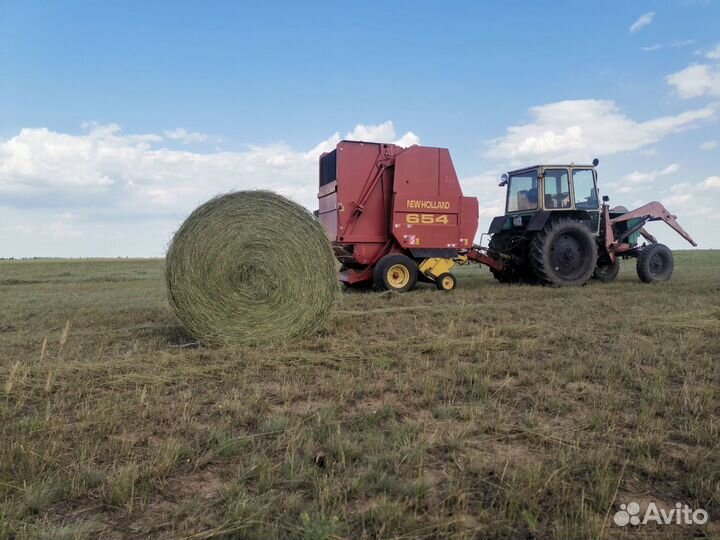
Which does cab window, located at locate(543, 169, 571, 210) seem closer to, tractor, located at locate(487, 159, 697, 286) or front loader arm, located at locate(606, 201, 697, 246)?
tractor, located at locate(487, 159, 697, 286)

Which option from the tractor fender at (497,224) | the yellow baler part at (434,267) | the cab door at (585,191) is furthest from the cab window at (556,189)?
the yellow baler part at (434,267)

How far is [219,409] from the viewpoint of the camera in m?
3.39

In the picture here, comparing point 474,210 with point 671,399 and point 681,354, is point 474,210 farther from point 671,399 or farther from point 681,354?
point 671,399

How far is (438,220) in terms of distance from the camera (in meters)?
10.6

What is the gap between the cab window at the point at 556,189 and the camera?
36.2 ft

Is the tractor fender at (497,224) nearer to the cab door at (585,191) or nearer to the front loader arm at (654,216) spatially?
the cab door at (585,191)

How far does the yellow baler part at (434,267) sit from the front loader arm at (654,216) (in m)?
4.12

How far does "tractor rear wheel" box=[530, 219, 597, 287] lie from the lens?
1062 centimetres

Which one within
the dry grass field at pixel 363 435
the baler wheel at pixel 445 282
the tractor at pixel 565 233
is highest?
the tractor at pixel 565 233

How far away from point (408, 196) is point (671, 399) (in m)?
7.30

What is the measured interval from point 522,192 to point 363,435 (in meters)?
9.69

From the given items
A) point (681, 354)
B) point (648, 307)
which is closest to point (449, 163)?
point (648, 307)

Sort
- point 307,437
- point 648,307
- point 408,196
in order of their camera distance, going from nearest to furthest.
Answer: point 307,437 → point 648,307 → point 408,196

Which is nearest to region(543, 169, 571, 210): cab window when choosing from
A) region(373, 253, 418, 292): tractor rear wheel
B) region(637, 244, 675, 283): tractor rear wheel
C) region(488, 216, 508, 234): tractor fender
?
region(488, 216, 508, 234): tractor fender
